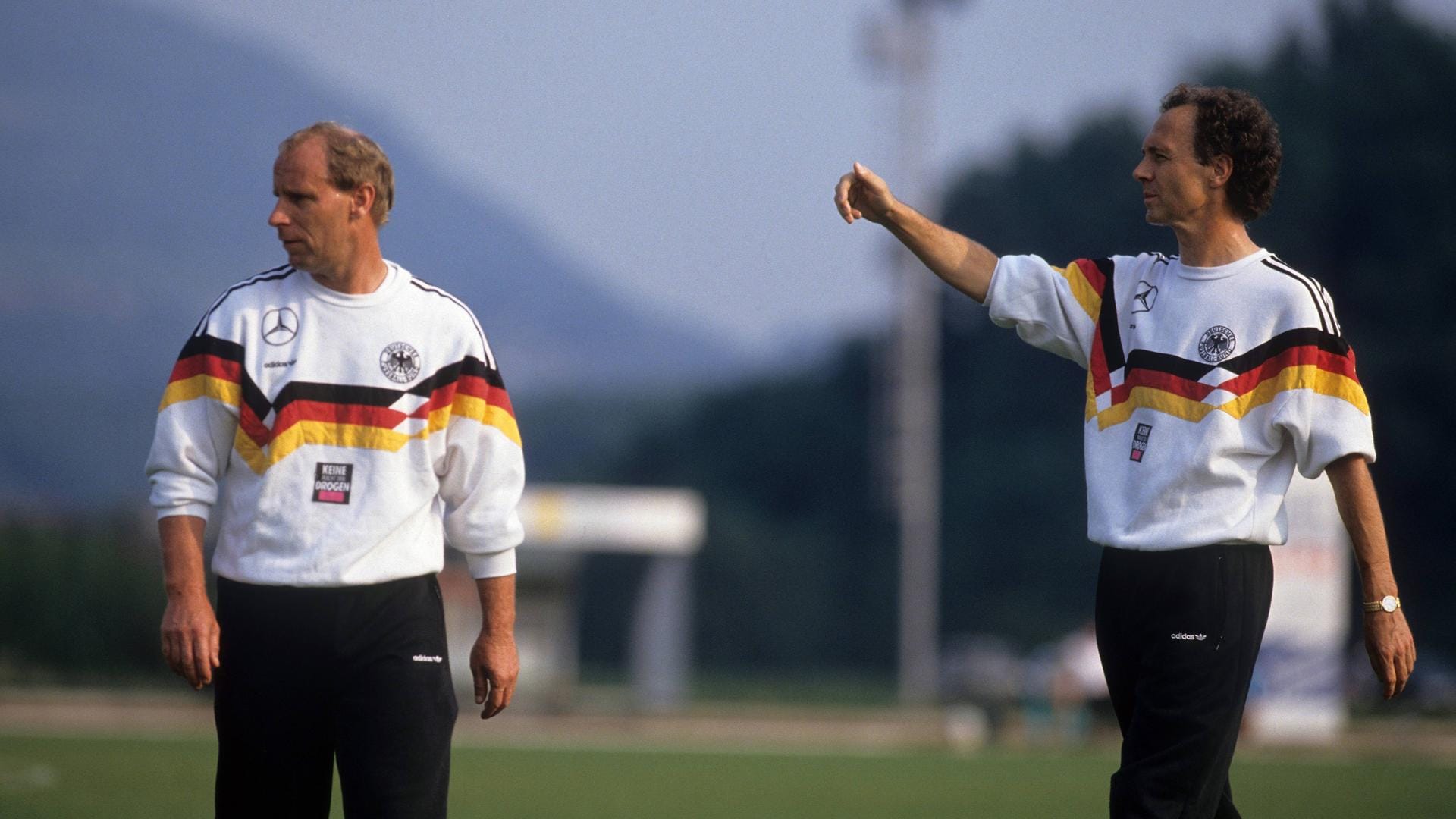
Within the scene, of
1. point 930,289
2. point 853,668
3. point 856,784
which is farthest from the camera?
point 853,668

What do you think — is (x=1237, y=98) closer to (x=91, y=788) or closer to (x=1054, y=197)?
(x=91, y=788)

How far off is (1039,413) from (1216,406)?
51953 millimetres

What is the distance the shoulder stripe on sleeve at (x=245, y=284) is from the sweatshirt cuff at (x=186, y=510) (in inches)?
18.6

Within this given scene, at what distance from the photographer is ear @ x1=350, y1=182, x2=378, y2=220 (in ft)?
15.9

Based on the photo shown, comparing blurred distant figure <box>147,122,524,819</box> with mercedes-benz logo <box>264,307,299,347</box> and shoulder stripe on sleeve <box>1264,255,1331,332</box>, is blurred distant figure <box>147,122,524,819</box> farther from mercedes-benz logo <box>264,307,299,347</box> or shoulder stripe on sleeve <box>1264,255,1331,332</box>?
shoulder stripe on sleeve <box>1264,255,1331,332</box>

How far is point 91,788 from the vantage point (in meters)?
12.3

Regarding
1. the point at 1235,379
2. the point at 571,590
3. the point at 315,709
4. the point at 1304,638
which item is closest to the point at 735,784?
the point at 1304,638

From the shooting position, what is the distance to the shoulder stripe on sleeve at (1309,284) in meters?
4.86

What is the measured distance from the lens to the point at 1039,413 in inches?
2207

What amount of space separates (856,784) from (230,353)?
1019cm

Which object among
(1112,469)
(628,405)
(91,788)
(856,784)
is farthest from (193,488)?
(628,405)

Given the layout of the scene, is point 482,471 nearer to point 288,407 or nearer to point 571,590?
point 288,407

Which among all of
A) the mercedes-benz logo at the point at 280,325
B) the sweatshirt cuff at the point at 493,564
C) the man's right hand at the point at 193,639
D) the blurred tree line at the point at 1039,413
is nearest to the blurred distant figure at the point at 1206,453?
the sweatshirt cuff at the point at 493,564

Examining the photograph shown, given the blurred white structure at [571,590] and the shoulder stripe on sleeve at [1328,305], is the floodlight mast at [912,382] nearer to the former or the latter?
the blurred white structure at [571,590]
